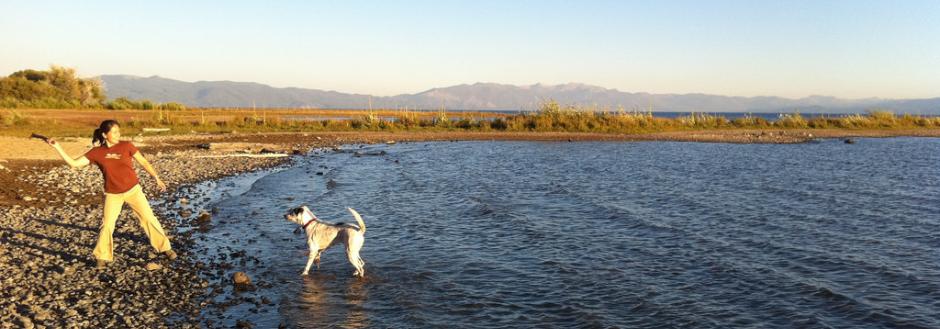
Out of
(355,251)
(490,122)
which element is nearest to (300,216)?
(355,251)

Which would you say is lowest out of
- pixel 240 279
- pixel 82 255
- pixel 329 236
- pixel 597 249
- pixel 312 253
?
pixel 597 249

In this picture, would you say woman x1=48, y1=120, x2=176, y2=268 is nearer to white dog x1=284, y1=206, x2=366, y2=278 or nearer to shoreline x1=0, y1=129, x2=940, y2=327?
shoreline x1=0, y1=129, x2=940, y2=327

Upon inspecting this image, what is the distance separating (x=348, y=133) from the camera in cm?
5200

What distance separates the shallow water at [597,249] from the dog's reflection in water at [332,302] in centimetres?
4

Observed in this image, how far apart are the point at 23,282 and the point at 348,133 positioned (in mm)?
43110

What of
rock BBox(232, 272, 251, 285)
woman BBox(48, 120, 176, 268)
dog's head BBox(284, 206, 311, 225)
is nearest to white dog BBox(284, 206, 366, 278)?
dog's head BBox(284, 206, 311, 225)

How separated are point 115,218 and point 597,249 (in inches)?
351

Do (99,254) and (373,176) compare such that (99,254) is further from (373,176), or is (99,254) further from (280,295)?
(373,176)

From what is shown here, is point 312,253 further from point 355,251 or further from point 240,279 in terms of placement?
point 240,279

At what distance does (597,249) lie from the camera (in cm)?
1295

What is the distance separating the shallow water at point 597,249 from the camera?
29.7 feet

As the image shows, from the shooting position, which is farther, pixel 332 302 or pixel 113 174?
pixel 113 174

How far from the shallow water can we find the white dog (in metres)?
0.40

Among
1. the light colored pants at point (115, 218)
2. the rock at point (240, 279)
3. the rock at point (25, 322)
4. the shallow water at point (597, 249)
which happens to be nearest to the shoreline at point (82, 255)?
the rock at point (25, 322)
